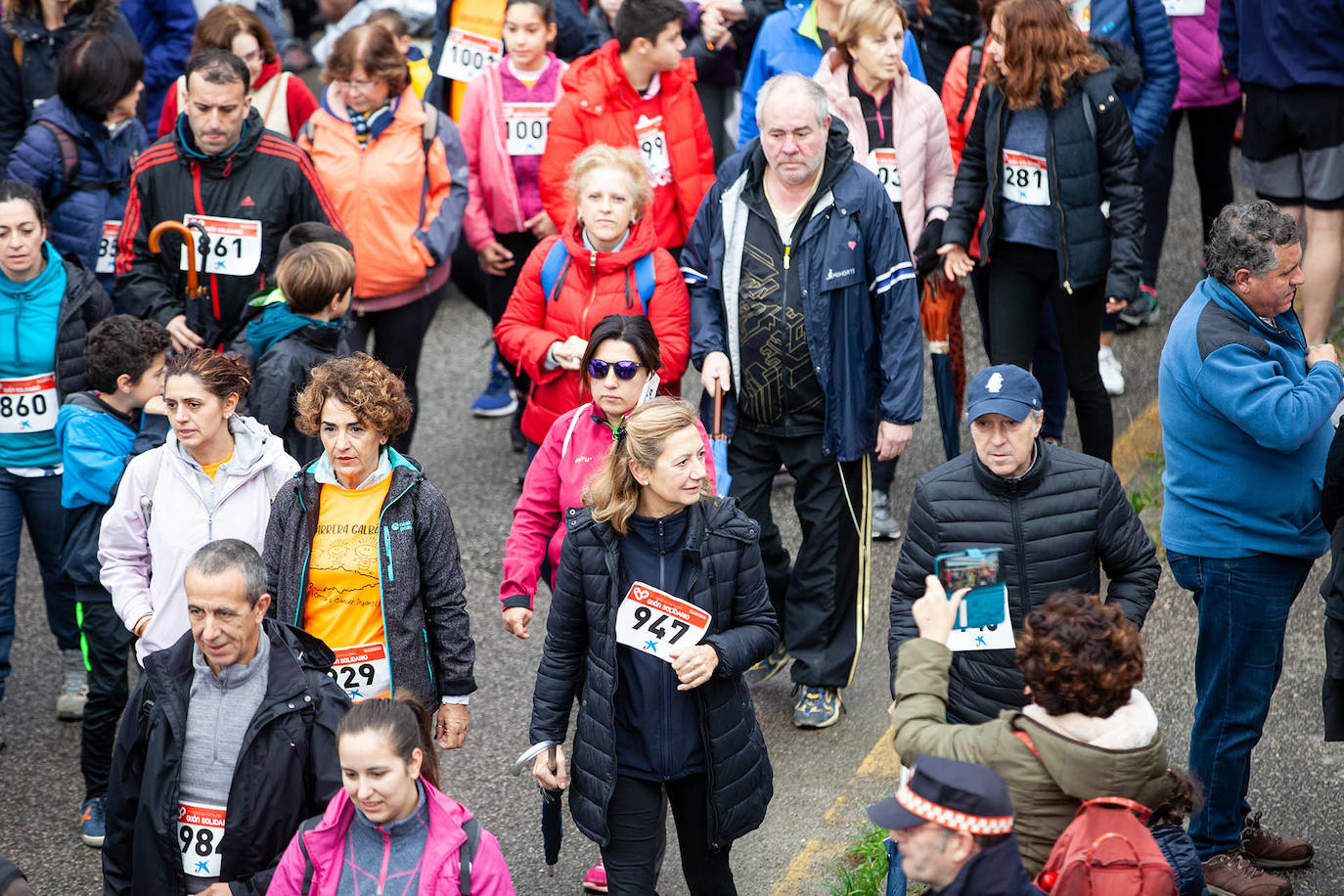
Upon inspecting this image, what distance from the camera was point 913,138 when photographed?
6.88 metres

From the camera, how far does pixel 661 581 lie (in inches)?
173

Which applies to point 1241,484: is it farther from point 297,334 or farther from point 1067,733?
point 297,334

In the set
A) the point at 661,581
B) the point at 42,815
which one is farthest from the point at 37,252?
the point at 661,581

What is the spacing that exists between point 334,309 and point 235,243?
100 cm

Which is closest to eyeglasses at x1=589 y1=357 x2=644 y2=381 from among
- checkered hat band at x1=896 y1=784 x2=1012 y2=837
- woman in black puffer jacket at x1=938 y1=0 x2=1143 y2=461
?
woman in black puffer jacket at x1=938 y1=0 x2=1143 y2=461

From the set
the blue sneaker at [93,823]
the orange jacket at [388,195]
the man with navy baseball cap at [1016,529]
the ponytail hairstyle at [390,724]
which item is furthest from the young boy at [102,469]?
the man with navy baseball cap at [1016,529]

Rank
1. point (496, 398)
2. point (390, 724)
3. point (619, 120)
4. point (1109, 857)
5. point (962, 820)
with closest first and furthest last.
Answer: point (962, 820) → point (1109, 857) → point (390, 724) → point (619, 120) → point (496, 398)

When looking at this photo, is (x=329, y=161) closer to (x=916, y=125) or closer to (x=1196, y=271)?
(x=916, y=125)

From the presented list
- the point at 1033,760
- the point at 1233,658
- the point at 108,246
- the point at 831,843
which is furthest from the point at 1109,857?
the point at 108,246

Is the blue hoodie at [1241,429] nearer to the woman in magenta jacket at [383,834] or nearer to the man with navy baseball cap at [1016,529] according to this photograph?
the man with navy baseball cap at [1016,529]

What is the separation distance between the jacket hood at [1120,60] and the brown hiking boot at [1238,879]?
3352mm

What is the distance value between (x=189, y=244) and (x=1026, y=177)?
3570mm

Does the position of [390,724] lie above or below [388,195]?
below

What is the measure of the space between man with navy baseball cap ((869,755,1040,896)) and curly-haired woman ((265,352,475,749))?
193cm
